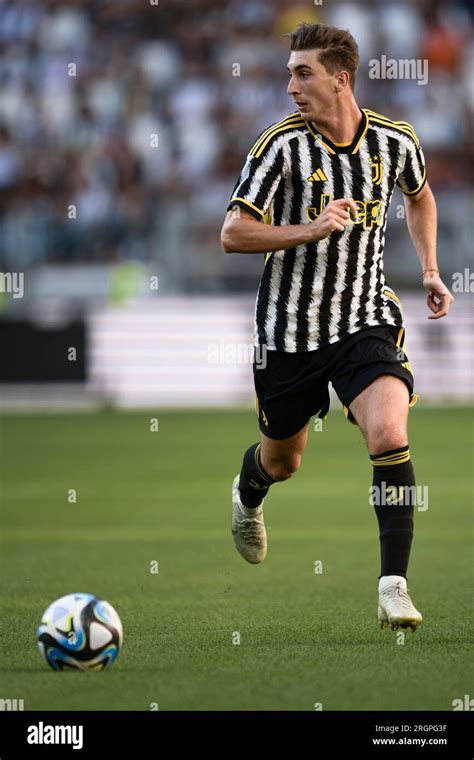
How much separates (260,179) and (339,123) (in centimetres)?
41

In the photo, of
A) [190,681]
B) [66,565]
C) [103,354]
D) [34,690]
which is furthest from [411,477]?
[103,354]

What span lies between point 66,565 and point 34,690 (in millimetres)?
3078

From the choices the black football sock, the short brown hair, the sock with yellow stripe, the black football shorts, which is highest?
the short brown hair

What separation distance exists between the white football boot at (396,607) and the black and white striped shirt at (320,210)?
3.53ft

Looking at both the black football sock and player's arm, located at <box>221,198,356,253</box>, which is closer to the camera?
player's arm, located at <box>221,198,356,253</box>

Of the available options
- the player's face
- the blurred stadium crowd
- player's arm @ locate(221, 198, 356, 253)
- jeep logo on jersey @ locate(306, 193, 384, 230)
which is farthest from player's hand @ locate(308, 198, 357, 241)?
the blurred stadium crowd

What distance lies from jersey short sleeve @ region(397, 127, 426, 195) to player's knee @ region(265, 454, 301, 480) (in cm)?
129

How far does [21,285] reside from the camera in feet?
62.2

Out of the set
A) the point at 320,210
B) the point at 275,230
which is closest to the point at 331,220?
the point at 275,230

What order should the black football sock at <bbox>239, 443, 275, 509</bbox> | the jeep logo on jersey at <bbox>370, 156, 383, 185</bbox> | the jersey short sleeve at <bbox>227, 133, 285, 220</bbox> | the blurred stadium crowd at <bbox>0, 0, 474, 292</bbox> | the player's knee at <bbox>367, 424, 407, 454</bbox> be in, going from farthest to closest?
1. the blurred stadium crowd at <bbox>0, 0, 474, 292</bbox>
2. the black football sock at <bbox>239, 443, 275, 509</bbox>
3. the jeep logo on jersey at <bbox>370, 156, 383, 185</bbox>
4. the jersey short sleeve at <bbox>227, 133, 285, 220</bbox>
5. the player's knee at <bbox>367, 424, 407, 454</bbox>

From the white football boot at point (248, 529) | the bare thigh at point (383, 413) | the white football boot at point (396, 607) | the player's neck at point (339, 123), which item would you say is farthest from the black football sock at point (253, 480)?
the player's neck at point (339, 123)

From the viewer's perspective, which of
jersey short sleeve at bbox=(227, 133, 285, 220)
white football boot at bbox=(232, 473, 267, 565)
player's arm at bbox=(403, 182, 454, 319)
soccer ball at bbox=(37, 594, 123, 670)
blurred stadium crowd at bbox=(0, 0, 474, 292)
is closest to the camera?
soccer ball at bbox=(37, 594, 123, 670)

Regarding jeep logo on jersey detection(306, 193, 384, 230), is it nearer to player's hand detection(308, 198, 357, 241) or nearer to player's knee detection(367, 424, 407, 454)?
player's hand detection(308, 198, 357, 241)

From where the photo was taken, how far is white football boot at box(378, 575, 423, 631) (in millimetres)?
5293
